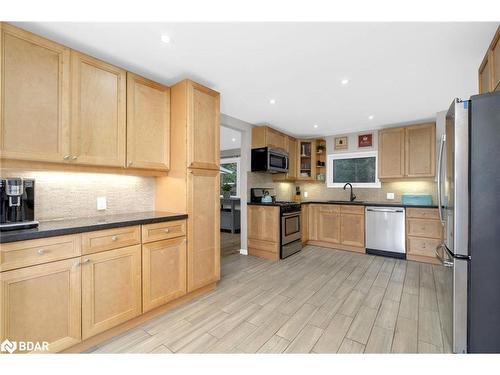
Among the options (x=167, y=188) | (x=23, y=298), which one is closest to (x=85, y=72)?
(x=167, y=188)

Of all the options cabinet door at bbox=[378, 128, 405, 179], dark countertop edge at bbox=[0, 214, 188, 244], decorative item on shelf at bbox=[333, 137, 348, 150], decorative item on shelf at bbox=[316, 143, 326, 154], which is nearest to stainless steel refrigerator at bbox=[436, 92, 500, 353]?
dark countertop edge at bbox=[0, 214, 188, 244]

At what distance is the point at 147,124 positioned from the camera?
2254 mm

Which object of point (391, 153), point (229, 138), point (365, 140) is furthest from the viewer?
point (229, 138)

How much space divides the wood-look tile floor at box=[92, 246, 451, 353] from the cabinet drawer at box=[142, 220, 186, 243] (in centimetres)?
74

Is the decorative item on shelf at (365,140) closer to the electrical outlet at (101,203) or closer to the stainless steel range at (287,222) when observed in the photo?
the stainless steel range at (287,222)

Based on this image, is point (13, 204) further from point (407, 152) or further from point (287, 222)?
point (407, 152)

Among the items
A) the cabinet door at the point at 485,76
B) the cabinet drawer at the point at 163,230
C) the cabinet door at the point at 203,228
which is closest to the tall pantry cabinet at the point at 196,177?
the cabinet door at the point at 203,228

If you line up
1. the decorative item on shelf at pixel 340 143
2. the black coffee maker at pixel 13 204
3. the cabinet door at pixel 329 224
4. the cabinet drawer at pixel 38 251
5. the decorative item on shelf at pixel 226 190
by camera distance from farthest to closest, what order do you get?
the decorative item on shelf at pixel 226 190, the decorative item on shelf at pixel 340 143, the cabinet door at pixel 329 224, the black coffee maker at pixel 13 204, the cabinet drawer at pixel 38 251

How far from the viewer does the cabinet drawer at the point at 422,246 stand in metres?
3.47

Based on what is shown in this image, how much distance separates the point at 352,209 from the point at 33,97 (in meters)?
4.49

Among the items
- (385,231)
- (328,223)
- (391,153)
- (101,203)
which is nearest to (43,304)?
(101,203)

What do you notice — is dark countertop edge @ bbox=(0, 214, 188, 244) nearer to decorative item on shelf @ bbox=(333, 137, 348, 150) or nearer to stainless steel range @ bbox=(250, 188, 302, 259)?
stainless steel range @ bbox=(250, 188, 302, 259)

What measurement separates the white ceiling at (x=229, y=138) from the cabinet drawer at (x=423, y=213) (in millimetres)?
3577

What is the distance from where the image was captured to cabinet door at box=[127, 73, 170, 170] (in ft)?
6.98
